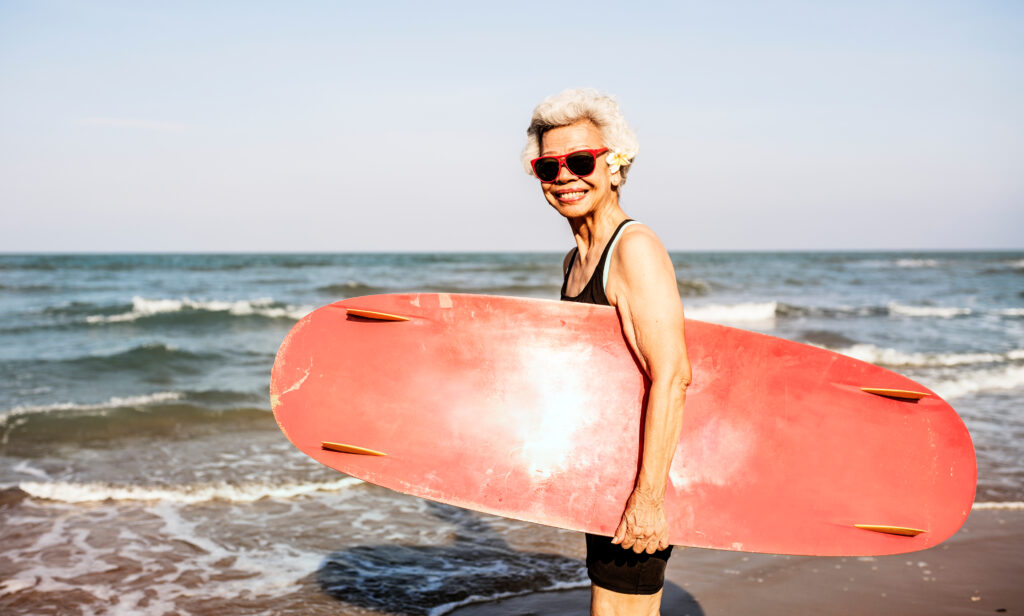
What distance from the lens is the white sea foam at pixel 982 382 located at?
27.0ft

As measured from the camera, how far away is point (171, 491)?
16.0 feet

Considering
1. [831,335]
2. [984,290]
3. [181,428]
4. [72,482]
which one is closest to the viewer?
[72,482]

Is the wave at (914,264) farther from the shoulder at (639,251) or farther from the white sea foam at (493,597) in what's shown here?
the shoulder at (639,251)

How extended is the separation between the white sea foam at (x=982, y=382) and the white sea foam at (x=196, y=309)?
11342 millimetres

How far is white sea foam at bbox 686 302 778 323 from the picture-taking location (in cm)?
1709

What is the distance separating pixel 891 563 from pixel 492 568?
2099 millimetres

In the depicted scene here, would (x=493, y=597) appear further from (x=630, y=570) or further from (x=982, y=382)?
(x=982, y=382)

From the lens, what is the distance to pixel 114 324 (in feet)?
44.9

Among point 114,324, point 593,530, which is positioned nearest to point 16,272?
point 114,324

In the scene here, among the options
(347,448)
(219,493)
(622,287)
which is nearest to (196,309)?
(219,493)

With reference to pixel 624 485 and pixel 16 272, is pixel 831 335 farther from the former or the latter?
pixel 16 272

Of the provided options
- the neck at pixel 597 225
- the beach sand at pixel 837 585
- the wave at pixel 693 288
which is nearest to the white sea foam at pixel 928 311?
the wave at pixel 693 288

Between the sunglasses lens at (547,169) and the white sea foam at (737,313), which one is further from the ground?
the sunglasses lens at (547,169)

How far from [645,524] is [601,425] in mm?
302
